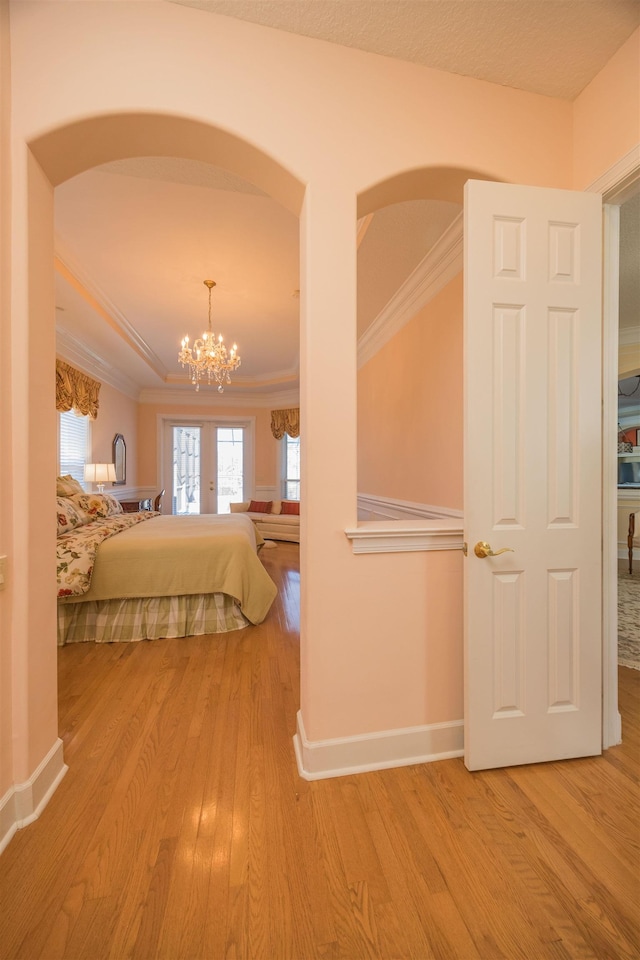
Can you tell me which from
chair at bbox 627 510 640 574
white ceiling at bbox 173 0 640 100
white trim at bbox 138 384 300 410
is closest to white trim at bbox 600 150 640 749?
white ceiling at bbox 173 0 640 100

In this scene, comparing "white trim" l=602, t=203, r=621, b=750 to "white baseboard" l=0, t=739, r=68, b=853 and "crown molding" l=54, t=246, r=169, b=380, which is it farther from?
"crown molding" l=54, t=246, r=169, b=380

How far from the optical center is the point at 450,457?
2.72 m

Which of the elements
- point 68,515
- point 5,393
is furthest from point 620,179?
point 68,515

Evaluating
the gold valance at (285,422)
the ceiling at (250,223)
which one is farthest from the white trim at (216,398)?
the ceiling at (250,223)

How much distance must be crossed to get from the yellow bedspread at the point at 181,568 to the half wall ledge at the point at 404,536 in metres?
1.71

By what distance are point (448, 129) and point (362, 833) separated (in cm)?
271

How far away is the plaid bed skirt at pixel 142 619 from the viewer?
2.92 meters

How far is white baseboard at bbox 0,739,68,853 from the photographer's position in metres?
1.31

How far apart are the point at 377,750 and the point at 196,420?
24.1 ft

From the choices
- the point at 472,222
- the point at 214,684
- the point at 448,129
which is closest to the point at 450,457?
the point at 472,222

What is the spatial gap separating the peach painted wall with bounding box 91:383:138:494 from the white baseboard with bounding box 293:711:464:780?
5.31m

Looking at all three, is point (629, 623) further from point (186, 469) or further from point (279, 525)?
point (186, 469)

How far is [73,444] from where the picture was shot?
5145 millimetres

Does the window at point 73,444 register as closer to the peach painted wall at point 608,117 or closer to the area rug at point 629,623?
the peach painted wall at point 608,117
